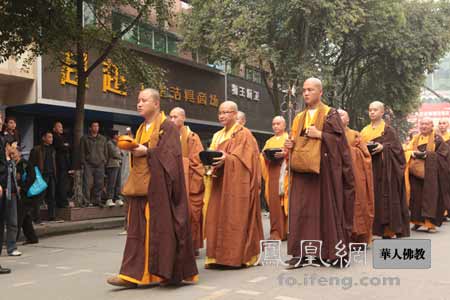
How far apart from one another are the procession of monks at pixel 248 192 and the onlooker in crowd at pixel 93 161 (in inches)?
149

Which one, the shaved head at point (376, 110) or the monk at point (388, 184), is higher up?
the shaved head at point (376, 110)

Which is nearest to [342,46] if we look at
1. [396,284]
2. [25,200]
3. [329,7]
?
[329,7]

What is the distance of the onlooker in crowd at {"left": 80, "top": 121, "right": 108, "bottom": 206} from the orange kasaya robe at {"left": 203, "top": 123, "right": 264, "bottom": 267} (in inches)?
201

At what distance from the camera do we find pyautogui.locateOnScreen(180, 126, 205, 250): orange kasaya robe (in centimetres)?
695

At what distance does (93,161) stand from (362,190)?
5629 millimetres

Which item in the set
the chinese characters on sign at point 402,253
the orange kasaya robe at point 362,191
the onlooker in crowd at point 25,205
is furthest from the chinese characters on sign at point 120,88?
the chinese characters on sign at point 402,253

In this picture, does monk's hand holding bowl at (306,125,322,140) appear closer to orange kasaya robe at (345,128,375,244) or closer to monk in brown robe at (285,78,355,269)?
monk in brown robe at (285,78,355,269)

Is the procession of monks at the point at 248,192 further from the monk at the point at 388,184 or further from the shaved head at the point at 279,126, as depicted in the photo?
the shaved head at the point at 279,126

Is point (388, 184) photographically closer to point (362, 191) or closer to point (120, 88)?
point (362, 191)

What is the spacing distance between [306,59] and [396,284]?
1139 cm

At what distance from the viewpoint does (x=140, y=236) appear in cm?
501

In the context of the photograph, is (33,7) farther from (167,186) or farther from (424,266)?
(424,266)

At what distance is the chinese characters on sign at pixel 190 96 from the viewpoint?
57.7 feet

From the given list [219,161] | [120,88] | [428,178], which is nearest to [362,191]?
[219,161]
